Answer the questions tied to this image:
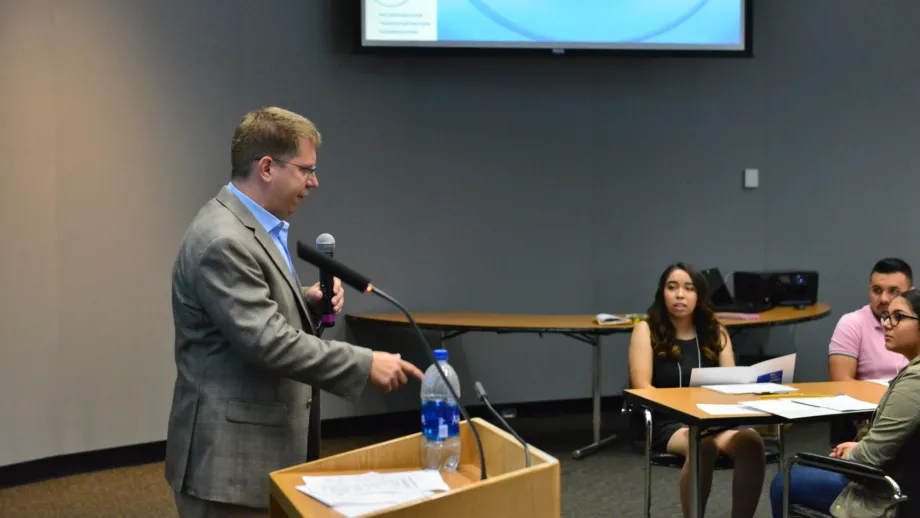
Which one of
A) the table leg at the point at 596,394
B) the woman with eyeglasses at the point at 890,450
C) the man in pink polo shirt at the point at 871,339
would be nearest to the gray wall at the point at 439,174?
the table leg at the point at 596,394

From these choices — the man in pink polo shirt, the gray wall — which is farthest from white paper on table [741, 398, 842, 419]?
the gray wall

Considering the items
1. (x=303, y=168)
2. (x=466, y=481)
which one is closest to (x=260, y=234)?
(x=303, y=168)

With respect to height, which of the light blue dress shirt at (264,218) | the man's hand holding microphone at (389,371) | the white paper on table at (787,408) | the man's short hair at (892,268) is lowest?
the white paper on table at (787,408)

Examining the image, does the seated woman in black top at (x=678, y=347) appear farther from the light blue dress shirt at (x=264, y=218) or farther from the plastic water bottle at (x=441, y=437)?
the light blue dress shirt at (x=264, y=218)

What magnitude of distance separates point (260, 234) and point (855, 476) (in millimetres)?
1894

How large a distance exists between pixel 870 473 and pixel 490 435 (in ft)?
4.21

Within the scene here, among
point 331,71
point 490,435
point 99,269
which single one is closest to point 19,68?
point 99,269

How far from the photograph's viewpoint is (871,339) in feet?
13.4

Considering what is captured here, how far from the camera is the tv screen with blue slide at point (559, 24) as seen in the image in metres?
5.61

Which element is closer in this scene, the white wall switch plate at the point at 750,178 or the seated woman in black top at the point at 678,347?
the seated woman in black top at the point at 678,347

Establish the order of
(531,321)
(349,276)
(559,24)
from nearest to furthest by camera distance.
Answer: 1. (349,276)
2. (531,321)
3. (559,24)

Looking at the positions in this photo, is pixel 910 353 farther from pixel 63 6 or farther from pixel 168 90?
pixel 63 6

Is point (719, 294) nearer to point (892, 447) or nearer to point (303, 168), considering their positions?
point (892, 447)

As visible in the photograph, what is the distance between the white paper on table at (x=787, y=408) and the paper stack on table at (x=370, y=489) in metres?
1.49
